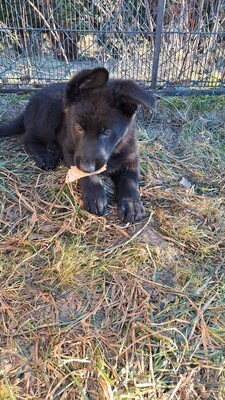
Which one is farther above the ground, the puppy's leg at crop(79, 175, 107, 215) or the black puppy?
the black puppy

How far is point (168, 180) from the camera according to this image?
3.05 meters

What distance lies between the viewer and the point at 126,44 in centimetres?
421

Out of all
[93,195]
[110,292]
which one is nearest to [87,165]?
[93,195]

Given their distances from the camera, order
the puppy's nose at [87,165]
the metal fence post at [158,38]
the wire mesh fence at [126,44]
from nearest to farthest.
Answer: the puppy's nose at [87,165] < the metal fence post at [158,38] < the wire mesh fence at [126,44]

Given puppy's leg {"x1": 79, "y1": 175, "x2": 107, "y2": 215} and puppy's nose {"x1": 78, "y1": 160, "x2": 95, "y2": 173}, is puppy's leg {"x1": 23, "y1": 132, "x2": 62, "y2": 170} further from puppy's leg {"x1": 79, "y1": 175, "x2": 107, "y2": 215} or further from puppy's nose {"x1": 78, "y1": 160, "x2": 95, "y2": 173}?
puppy's nose {"x1": 78, "y1": 160, "x2": 95, "y2": 173}

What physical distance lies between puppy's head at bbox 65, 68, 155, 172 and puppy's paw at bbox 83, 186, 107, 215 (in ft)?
0.81

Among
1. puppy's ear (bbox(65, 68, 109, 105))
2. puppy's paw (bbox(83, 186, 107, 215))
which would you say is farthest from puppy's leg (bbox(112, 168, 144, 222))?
puppy's ear (bbox(65, 68, 109, 105))

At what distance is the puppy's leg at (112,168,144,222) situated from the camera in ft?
8.23

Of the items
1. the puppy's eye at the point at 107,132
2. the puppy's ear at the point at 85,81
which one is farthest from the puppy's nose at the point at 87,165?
the puppy's ear at the point at 85,81

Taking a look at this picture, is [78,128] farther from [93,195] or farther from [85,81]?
[93,195]

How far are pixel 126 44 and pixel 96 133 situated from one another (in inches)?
91.4

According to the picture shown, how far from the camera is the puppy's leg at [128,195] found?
2.51 metres

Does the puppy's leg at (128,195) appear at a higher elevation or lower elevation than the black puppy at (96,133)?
lower

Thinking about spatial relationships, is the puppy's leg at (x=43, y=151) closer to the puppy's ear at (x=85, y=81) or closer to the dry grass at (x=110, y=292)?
the dry grass at (x=110, y=292)
